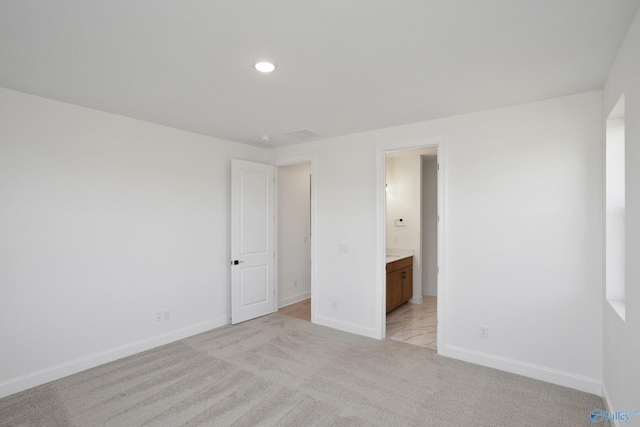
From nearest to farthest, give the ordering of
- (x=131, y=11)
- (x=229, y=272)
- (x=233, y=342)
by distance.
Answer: (x=131, y=11) < (x=233, y=342) < (x=229, y=272)

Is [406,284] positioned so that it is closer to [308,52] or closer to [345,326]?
[345,326]

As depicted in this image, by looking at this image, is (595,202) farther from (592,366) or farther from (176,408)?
(176,408)

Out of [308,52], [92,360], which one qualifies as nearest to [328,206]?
[308,52]

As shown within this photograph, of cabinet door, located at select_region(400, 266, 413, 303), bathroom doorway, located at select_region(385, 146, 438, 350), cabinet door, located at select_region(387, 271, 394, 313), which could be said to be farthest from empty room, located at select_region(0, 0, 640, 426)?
cabinet door, located at select_region(400, 266, 413, 303)

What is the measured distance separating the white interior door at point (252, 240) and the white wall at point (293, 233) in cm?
47

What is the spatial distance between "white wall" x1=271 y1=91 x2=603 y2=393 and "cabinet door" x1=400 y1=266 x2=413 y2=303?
1.70 metres

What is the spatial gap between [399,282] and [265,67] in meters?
3.84

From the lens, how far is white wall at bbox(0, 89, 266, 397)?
278cm

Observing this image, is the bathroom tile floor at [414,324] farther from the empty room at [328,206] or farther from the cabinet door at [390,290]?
the cabinet door at [390,290]

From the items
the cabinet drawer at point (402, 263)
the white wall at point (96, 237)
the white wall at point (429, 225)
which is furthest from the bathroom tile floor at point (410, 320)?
the white wall at point (96, 237)

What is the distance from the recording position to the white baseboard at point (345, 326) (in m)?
4.04

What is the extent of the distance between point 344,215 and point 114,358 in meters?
3.01

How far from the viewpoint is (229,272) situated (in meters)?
4.54

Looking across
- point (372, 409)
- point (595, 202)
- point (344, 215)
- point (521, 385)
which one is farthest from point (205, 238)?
point (595, 202)
